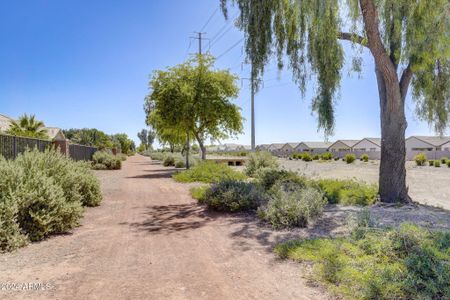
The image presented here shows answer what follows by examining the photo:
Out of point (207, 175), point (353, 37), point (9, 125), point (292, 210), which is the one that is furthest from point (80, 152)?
point (292, 210)

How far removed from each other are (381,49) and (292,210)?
5868 mm

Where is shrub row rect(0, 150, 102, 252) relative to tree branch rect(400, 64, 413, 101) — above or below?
below

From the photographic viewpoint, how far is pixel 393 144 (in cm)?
970

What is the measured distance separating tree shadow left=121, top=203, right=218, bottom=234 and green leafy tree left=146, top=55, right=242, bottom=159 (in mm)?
12697

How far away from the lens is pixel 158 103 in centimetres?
2219

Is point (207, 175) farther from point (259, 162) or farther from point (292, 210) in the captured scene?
point (292, 210)

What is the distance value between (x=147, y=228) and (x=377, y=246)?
4.32 meters

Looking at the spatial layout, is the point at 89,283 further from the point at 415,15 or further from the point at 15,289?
the point at 415,15

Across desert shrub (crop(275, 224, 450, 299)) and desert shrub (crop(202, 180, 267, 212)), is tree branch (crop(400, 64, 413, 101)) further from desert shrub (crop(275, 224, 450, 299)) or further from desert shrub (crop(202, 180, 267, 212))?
desert shrub (crop(275, 224, 450, 299))

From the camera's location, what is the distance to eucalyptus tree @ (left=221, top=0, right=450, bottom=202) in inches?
342

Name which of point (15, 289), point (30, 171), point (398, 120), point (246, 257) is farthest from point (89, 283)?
point (398, 120)

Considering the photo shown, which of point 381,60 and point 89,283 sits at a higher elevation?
point 381,60

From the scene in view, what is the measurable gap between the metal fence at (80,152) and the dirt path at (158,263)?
54.2ft

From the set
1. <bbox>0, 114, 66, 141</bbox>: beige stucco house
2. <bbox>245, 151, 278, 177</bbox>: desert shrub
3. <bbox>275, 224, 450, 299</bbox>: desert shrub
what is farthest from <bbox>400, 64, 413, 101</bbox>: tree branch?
<bbox>0, 114, 66, 141</bbox>: beige stucco house
